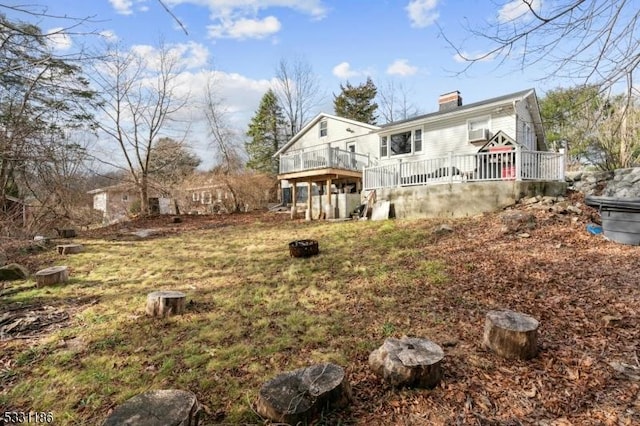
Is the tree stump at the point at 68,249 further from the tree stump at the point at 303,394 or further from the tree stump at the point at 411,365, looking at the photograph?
the tree stump at the point at 411,365

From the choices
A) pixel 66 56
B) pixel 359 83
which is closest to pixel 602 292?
pixel 66 56

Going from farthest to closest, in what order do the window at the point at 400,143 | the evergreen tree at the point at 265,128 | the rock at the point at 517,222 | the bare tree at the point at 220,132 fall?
1. the evergreen tree at the point at 265,128
2. the bare tree at the point at 220,132
3. the window at the point at 400,143
4. the rock at the point at 517,222

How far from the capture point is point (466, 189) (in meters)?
8.70

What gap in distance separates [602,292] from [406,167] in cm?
707

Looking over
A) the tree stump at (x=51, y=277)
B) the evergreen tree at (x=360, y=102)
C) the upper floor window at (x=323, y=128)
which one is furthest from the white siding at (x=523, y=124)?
the evergreen tree at (x=360, y=102)

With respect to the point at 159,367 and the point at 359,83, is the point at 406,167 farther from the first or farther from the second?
the point at 359,83

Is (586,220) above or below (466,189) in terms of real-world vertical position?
below

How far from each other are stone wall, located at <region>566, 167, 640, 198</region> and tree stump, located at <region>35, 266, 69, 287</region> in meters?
12.8

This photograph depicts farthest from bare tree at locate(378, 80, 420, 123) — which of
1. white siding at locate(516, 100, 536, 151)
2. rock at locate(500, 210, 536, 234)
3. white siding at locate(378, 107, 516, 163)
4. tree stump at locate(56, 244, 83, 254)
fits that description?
tree stump at locate(56, 244, 83, 254)

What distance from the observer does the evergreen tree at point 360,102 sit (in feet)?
92.4

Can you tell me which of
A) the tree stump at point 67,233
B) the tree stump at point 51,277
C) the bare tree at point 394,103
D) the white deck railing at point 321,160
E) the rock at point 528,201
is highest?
the bare tree at point 394,103

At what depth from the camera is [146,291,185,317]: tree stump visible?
371cm

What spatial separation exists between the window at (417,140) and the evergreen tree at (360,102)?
1575 centimetres

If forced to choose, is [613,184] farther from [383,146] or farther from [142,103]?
[142,103]
